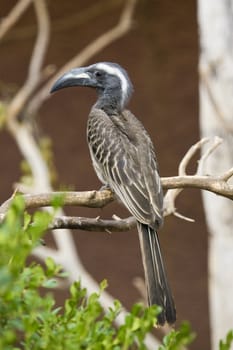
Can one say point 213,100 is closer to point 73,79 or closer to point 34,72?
point 73,79

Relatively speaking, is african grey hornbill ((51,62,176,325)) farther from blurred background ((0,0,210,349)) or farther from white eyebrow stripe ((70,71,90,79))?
blurred background ((0,0,210,349))

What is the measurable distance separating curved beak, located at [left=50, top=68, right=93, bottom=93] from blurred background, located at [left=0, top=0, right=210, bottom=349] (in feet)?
6.04

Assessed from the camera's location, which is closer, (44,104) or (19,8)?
(19,8)

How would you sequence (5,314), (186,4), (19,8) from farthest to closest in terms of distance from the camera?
(186,4) < (19,8) < (5,314)

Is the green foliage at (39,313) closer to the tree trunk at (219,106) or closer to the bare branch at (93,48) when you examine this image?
the tree trunk at (219,106)

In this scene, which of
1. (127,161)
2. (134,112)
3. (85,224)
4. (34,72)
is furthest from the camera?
(134,112)

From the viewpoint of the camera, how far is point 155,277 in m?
2.81

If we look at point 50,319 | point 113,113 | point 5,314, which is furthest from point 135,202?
point 5,314

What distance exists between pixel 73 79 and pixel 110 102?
0.17 meters

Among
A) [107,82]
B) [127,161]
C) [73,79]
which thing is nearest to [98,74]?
[107,82]

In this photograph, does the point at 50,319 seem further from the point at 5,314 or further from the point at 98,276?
the point at 98,276

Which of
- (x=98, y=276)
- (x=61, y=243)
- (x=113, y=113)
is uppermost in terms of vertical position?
(x=113, y=113)

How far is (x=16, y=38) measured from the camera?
5.69 meters

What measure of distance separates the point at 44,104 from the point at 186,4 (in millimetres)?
972
